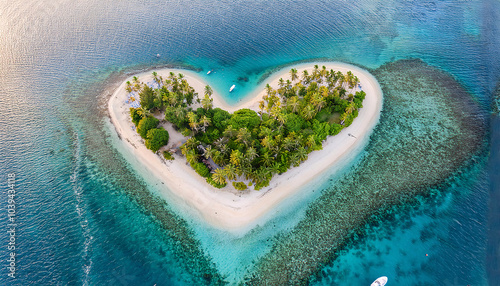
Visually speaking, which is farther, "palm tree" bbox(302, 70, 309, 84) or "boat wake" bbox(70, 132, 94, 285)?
"palm tree" bbox(302, 70, 309, 84)

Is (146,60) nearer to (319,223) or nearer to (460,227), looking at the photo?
(319,223)

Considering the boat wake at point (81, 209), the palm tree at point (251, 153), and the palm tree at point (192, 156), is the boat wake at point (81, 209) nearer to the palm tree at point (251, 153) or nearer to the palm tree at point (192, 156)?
the palm tree at point (192, 156)

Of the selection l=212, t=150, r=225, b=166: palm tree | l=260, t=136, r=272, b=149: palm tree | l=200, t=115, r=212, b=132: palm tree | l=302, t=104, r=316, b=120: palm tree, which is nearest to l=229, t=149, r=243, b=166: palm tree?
l=212, t=150, r=225, b=166: palm tree

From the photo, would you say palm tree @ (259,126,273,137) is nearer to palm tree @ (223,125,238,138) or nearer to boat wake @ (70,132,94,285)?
palm tree @ (223,125,238,138)

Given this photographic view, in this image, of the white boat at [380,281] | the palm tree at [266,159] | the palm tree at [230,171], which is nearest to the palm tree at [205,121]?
the palm tree at [230,171]

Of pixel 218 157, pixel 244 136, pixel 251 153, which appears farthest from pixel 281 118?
pixel 218 157

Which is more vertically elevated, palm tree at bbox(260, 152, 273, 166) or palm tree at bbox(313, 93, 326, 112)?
palm tree at bbox(313, 93, 326, 112)

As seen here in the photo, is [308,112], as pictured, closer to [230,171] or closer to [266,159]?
[266,159]
